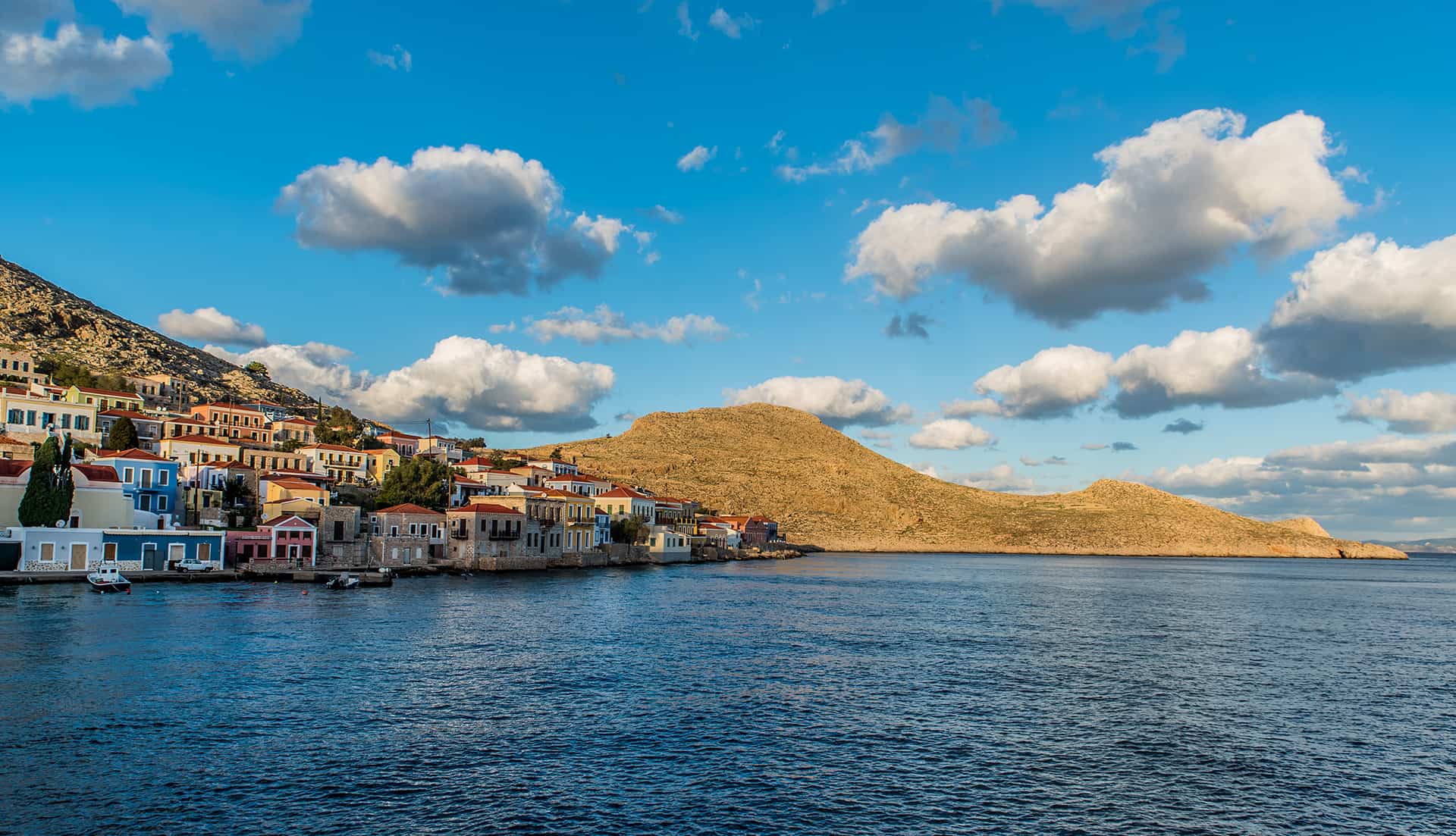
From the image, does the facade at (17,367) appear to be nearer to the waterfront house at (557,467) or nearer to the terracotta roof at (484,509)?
the terracotta roof at (484,509)

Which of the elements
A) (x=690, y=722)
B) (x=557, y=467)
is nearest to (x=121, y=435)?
(x=557, y=467)

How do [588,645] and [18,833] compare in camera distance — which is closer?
[18,833]

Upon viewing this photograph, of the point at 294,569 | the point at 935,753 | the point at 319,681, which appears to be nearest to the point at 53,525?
the point at 294,569

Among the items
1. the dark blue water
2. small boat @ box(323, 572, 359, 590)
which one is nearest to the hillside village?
small boat @ box(323, 572, 359, 590)

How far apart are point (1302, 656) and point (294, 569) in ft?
273

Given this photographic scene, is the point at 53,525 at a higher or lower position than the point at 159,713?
higher

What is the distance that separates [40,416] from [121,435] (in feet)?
31.6

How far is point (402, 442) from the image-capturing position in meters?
157

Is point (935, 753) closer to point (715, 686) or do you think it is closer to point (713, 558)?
point (715, 686)

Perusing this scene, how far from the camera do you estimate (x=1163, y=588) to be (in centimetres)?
11212

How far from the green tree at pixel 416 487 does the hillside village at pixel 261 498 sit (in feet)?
0.67

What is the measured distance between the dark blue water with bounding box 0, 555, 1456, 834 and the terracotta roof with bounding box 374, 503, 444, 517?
32.8 m

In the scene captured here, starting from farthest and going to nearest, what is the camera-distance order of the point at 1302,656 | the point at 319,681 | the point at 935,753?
the point at 1302,656, the point at 319,681, the point at 935,753

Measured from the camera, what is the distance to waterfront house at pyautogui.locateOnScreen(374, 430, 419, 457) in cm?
15350
